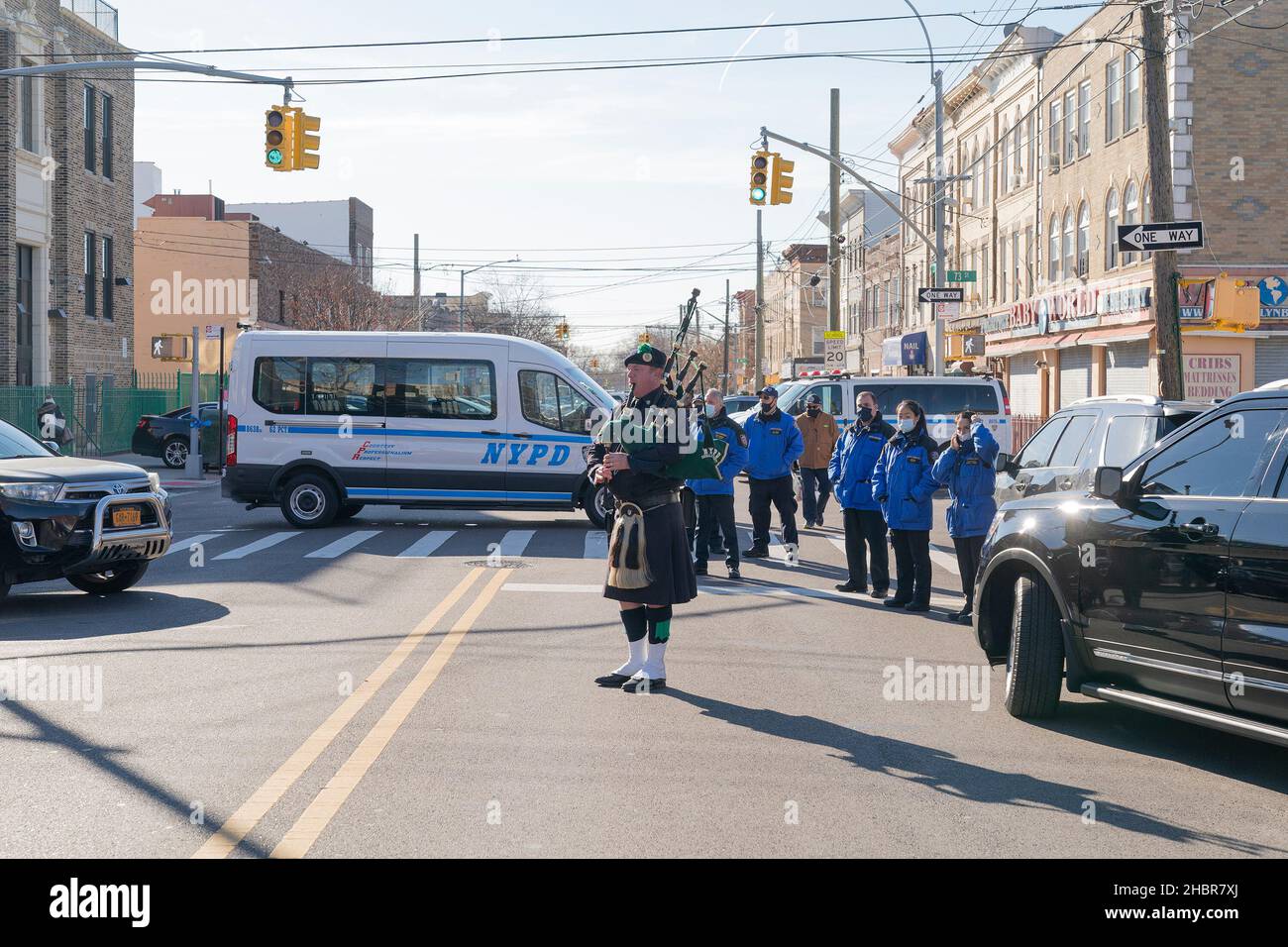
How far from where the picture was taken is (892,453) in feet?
41.3

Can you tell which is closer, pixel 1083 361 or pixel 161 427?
pixel 161 427

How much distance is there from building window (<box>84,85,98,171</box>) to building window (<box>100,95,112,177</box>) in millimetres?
940

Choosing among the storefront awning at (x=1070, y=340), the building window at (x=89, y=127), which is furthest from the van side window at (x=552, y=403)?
the building window at (x=89, y=127)

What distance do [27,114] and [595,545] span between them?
1072 inches

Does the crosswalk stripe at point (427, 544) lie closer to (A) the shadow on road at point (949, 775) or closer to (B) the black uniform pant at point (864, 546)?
(B) the black uniform pant at point (864, 546)

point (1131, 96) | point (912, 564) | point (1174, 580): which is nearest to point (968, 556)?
point (912, 564)

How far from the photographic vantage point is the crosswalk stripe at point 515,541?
16.3 meters

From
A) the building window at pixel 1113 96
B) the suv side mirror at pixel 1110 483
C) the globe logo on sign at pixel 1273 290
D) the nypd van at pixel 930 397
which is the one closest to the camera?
the suv side mirror at pixel 1110 483

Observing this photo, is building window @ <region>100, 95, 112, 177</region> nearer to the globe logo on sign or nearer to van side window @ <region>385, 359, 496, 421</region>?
van side window @ <region>385, 359, 496, 421</region>

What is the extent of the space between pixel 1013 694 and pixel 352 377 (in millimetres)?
12901

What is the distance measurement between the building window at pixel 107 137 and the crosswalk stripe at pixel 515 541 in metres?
29.5

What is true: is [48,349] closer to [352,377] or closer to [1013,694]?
[352,377]

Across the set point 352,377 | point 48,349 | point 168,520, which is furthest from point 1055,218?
point 168,520
